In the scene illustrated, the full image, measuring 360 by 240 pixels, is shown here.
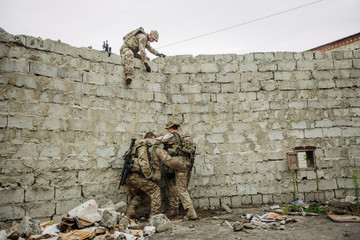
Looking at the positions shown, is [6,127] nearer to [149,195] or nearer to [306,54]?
[149,195]

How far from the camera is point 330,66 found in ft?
20.0

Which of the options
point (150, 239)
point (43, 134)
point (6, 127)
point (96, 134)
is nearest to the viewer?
point (150, 239)

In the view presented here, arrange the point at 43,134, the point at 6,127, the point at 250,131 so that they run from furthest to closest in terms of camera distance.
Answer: the point at 250,131 → the point at 43,134 → the point at 6,127

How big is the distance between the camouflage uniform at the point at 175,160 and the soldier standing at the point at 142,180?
11.1 inches

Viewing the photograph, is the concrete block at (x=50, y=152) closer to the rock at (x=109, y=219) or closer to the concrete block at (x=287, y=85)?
the rock at (x=109, y=219)

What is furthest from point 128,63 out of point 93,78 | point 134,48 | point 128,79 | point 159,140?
point 159,140

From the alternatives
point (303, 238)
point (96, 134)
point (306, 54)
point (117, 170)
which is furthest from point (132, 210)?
point (306, 54)

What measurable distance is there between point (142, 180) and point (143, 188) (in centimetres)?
18

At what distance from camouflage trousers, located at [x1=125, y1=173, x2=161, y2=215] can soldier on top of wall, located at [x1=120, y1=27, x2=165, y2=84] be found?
2058mm

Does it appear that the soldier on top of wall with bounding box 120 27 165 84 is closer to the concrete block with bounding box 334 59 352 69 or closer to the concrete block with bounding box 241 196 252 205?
the concrete block with bounding box 241 196 252 205

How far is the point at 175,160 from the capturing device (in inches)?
197

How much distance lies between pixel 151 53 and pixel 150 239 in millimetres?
4220

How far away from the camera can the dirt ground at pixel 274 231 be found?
364 centimetres

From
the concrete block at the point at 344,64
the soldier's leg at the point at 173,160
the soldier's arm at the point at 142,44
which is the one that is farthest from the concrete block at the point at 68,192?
the concrete block at the point at 344,64
